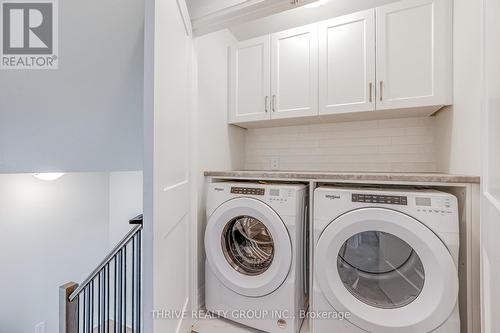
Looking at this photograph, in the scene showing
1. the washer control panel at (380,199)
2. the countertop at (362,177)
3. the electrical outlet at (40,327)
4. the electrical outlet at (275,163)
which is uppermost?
the electrical outlet at (275,163)

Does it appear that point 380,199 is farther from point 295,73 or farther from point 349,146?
point 295,73

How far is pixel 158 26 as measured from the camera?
822mm

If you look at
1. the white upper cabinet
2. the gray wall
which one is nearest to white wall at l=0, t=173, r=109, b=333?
the gray wall

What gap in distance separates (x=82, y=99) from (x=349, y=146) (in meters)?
1.99

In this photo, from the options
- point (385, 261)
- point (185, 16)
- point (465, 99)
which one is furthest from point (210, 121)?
point (465, 99)

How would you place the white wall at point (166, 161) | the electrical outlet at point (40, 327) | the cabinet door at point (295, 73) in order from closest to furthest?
the white wall at point (166, 161) < the cabinet door at point (295, 73) < the electrical outlet at point (40, 327)

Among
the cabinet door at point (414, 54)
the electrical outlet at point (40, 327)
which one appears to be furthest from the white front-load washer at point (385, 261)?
the electrical outlet at point (40, 327)

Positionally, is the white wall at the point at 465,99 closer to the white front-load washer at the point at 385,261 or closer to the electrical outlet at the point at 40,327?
the white front-load washer at the point at 385,261

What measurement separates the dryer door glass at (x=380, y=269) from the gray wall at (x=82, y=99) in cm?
142

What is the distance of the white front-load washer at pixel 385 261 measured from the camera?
106 cm

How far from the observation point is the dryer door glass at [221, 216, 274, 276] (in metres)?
1.55

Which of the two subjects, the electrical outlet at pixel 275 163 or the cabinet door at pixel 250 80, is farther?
the electrical outlet at pixel 275 163

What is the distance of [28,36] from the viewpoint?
118 cm

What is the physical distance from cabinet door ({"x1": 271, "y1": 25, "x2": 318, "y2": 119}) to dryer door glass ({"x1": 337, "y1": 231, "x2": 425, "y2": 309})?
1.04m
